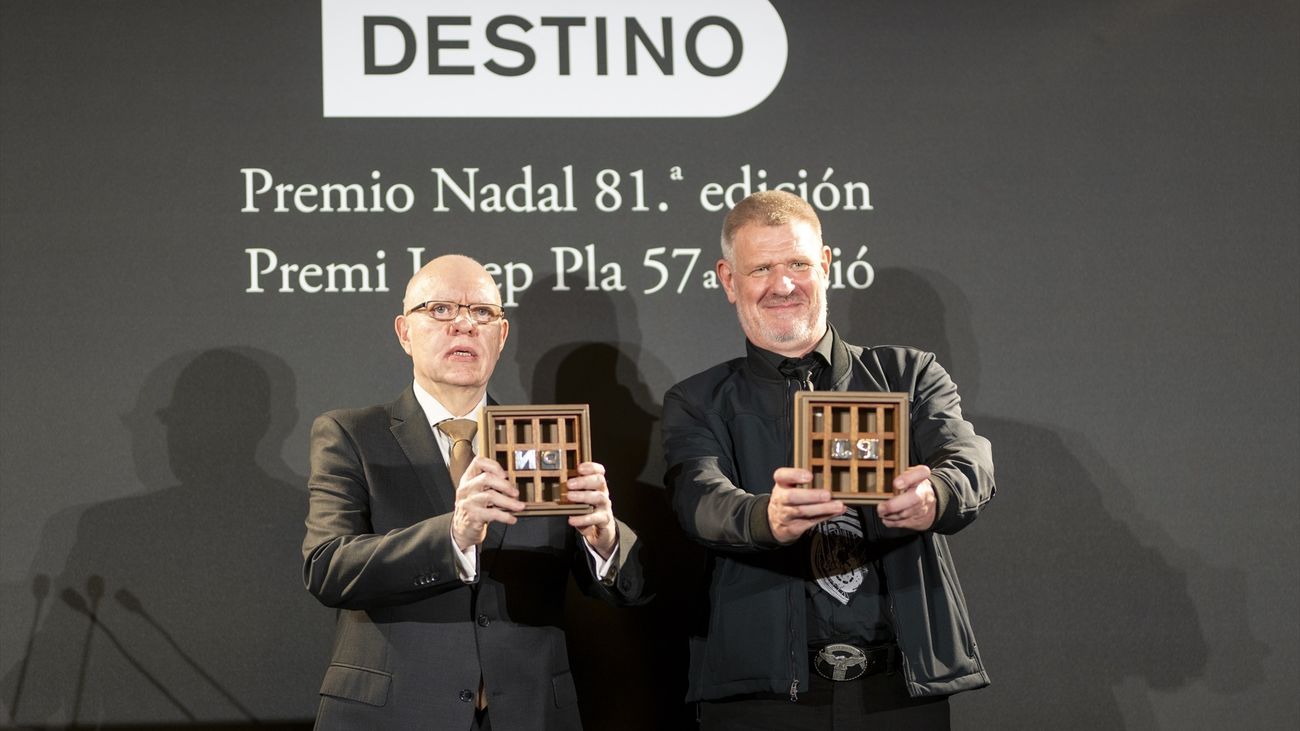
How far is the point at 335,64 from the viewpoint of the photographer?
3668 millimetres

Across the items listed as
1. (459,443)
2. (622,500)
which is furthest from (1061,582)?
(459,443)

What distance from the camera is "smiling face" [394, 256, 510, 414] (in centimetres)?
294

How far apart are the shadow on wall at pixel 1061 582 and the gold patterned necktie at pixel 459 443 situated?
130 centimetres

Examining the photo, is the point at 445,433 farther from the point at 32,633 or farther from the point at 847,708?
the point at 32,633

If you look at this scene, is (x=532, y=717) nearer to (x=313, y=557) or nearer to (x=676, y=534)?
(x=313, y=557)

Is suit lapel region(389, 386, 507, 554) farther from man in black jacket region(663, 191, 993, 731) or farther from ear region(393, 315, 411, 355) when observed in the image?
man in black jacket region(663, 191, 993, 731)

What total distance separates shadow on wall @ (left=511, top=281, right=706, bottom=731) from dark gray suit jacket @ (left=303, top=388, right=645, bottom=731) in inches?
26.6

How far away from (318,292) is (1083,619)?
7.80 feet

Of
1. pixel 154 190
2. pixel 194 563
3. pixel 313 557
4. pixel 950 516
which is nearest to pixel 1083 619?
pixel 950 516

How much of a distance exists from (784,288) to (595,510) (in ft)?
2.19

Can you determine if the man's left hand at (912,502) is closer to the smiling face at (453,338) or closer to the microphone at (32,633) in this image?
the smiling face at (453,338)

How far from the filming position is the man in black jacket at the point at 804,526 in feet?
8.26

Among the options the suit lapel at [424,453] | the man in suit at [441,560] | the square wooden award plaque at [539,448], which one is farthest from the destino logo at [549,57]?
the square wooden award plaque at [539,448]

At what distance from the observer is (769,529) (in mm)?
2457
